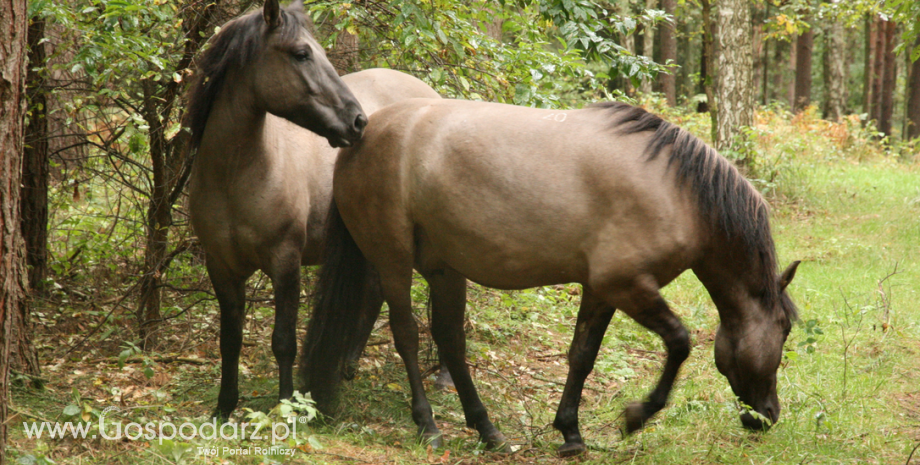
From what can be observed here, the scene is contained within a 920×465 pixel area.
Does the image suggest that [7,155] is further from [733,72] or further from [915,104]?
[915,104]

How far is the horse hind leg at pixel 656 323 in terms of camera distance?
340 cm

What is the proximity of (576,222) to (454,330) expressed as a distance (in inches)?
46.4

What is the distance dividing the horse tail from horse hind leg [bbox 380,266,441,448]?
1.07 feet

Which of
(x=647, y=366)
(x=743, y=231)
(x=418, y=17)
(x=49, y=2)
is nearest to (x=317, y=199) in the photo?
(x=418, y=17)

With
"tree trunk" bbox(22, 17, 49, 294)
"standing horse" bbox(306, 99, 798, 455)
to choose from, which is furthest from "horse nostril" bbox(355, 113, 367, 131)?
"tree trunk" bbox(22, 17, 49, 294)

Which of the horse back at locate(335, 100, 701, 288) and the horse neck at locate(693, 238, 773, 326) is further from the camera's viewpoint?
the horse neck at locate(693, 238, 773, 326)

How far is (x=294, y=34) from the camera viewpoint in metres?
3.86

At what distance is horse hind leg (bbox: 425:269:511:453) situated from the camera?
13.6 feet

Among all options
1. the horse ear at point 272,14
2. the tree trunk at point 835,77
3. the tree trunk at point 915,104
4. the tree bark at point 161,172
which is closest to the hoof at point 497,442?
the horse ear at point 272,14

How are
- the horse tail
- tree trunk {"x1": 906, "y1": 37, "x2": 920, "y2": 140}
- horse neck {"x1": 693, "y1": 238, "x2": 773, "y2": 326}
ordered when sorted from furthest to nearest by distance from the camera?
1. tree trunk {"x1": 906, "y1": 37, "x2": 920, "y2": 140}
2. the horse tail
3. horse neck {"x1": 693, "y1": 238, "x2": 773, "y2": 326}

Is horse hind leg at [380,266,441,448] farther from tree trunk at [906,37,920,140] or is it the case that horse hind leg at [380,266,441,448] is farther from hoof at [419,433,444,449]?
tree trunk at [906,37,920,140]

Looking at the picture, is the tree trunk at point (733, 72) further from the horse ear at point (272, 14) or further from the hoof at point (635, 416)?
the horse ear at point (272, 14)

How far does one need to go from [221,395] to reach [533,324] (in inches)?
123

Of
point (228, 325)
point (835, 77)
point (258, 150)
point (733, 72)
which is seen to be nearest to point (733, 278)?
point (258, 150)
